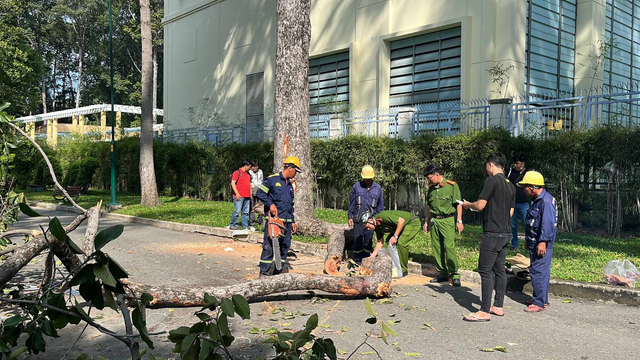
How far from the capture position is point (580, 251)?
31.9 ft

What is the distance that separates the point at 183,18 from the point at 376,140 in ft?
64.7

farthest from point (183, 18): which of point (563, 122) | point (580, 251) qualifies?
point (580, 251)

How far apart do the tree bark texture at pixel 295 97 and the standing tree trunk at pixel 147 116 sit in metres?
8.63

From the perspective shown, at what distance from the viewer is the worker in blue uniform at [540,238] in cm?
647

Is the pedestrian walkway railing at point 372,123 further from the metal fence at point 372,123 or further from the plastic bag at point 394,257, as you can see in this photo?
the plastic bag at point 394,257

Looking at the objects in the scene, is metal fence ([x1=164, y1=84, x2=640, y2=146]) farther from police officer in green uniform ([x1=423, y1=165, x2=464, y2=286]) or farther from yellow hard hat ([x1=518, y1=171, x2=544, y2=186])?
yellow hard hat ([x1=518, y1=171, x2=544, y2=186])

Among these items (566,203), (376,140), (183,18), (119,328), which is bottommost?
(119,328)

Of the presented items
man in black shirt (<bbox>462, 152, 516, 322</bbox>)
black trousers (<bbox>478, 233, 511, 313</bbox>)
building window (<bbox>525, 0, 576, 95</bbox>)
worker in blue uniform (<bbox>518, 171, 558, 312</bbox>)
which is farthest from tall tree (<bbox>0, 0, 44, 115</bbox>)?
worker in blue uniform (<bbox>518, 171, 558, 312</bbox>)

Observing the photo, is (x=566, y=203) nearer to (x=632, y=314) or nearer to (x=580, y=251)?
(x=580, y=251)

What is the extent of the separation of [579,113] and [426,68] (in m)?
7.21

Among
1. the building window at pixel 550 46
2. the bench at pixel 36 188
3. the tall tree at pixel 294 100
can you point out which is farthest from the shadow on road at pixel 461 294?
the bench at pixel 36 188

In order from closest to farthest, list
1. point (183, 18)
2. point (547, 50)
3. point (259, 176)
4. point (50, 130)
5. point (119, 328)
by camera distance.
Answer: point (119, 328) → point (259, 176) → point (547, 50) → point (183, 18) → point (50, 130)

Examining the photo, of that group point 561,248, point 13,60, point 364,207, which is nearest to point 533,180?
point 364,207

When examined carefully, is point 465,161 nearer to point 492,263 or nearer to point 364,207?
point 364,207
